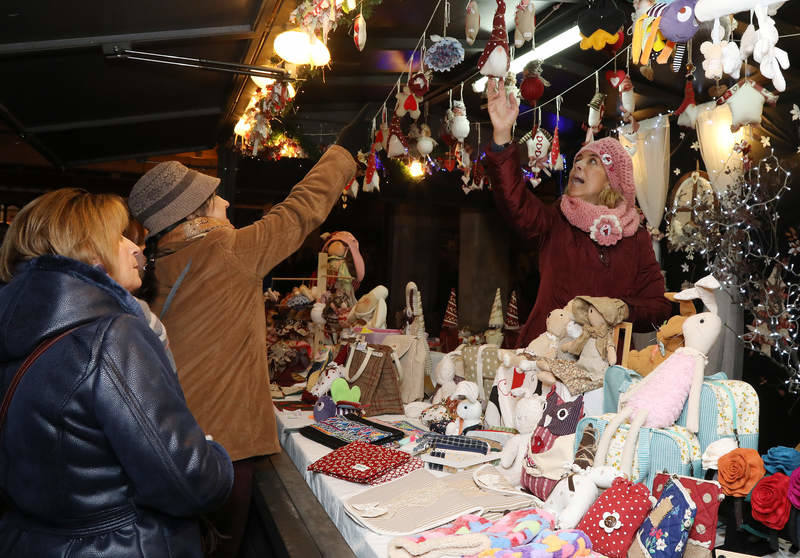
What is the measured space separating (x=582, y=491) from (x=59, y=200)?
4.72 feet

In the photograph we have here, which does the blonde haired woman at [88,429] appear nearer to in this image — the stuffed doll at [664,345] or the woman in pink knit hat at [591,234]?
the stuffed doll at [664,345]

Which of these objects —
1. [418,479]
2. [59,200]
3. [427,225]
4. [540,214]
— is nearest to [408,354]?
[540,214]

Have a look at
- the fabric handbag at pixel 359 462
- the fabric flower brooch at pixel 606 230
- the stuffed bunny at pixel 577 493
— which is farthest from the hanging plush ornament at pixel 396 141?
the stuffed bunny at pixel 577 493

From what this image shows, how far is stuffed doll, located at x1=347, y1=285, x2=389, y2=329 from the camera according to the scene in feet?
12.6

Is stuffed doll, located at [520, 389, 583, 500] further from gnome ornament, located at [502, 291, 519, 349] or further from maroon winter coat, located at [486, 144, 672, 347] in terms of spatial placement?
gnome ornament, located at [502, 291, 519, 349]

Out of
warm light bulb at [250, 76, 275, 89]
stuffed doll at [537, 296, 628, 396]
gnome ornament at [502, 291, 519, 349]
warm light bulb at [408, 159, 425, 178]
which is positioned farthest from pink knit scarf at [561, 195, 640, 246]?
gnome ornament at [502, 291, 519, 349]

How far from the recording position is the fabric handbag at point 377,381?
10.1 feet

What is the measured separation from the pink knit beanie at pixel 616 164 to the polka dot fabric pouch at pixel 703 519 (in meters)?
1.55

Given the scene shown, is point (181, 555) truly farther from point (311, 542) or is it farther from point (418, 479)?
point (418, 479)

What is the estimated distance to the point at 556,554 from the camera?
4.49 feet

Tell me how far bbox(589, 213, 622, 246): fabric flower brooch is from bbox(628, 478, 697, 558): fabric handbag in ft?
4.47

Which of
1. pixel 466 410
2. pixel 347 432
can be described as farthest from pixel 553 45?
pixel 347 432

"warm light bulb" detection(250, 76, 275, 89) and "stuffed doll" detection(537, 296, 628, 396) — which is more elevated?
"warm light bulb" detection(250, 76, 275, 89)

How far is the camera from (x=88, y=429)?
1.16 m
